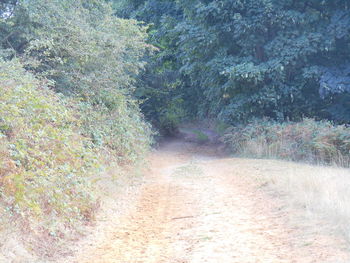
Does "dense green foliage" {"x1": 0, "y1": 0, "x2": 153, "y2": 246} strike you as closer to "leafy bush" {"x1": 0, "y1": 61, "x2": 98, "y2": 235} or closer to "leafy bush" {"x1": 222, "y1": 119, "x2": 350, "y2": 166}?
"leafy bush" {"x1": 0, "y1": 61, "x2": 98, "y2": 235}

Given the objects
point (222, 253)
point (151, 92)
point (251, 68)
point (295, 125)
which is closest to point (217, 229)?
point (222, 253)

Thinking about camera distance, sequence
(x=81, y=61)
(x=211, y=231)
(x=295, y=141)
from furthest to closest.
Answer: (x=295, y=141) < (x=81, y=61) < (x=211, y=231)

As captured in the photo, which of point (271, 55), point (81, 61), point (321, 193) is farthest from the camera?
point (271, 55)

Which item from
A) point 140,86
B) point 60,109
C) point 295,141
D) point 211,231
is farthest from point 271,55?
point 211,231

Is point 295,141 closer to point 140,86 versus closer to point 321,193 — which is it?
point 321,193

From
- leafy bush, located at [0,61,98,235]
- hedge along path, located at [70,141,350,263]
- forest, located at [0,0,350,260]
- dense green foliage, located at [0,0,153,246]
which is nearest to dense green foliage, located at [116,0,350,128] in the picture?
forest, located at [0,0,350,260]

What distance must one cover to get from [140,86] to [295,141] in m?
11.8

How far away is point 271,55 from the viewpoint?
812 inches

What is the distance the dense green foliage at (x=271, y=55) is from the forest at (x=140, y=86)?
64 mm

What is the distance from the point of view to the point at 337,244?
5812 mm

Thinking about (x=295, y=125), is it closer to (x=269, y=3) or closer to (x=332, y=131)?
(x=332, y=131)

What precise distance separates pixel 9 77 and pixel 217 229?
5.01 m

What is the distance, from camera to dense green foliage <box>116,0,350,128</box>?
1958 cm

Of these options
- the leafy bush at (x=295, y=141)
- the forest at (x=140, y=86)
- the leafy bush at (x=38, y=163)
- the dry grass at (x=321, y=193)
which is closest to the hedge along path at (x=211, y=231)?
the dry grass at (x=321, y=193)
